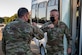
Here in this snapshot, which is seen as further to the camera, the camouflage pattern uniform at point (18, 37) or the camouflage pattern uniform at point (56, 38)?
the camouflage pattern uniform at point (56, 38)

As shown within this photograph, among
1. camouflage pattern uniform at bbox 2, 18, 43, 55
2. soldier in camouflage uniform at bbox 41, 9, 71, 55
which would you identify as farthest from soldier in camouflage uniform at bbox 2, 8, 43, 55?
soldier in camouflage uniform at bbox 41, 9, 71, 55

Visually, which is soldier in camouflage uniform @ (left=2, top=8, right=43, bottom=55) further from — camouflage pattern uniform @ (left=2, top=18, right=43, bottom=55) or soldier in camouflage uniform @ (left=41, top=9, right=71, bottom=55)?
soldier in camouflage uniform @ (left=41, top=9, right=71, bottom=55)

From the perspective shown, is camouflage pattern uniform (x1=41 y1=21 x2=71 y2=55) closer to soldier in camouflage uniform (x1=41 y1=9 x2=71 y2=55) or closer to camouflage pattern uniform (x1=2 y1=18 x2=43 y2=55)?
soldier in camouflage uniform (x1=41 y1=9 x2=71 y2=55)

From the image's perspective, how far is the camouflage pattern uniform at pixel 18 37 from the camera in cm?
471

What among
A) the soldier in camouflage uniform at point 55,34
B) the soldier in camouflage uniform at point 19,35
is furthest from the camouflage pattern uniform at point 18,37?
the soldier in camouflage uniform at point 55,34

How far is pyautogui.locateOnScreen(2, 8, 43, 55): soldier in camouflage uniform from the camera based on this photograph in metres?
4.71

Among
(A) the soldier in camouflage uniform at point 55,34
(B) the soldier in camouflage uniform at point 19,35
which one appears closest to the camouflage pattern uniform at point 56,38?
(A) the soldier in camouflage uniform at point 55,34

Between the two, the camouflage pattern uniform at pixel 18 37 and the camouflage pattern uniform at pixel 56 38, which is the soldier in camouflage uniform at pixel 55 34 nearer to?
the camouflage pattern uniform at pixel 56 38

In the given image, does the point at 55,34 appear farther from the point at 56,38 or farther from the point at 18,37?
the point at 18,37

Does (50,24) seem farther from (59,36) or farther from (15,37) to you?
(15,37)

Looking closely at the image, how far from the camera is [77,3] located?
6512mm

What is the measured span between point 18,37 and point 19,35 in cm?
4

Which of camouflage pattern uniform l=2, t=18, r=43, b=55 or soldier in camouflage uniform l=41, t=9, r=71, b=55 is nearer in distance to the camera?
camouflage pattern uniform l=2, t=18, r=43, b=55

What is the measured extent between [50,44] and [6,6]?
31.3 metres
